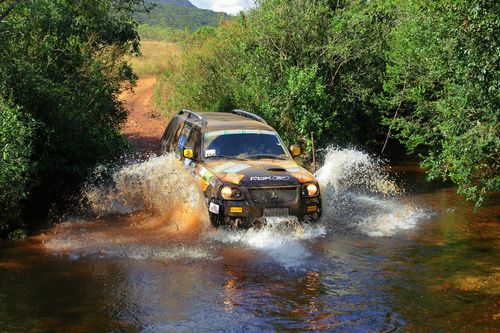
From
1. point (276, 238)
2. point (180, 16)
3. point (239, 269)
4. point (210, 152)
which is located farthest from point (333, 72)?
point (180, 16)

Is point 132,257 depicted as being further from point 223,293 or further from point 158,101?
point 158,101

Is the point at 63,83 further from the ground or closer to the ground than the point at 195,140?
further from the ground

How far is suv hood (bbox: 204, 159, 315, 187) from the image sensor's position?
32.2 feet

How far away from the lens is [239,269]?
8.66 metres

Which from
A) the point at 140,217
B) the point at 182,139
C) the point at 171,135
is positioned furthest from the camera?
the point at 171,135

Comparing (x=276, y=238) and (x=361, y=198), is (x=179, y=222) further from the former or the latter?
(x=361, y=198)

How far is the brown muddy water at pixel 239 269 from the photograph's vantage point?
6859 millimetres

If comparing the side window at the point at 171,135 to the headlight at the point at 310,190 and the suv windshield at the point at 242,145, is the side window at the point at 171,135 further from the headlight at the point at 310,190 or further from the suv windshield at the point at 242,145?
the headlight at the point at 310,190

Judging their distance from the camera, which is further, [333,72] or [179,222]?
[333,72]

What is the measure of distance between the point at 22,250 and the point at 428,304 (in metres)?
6.17

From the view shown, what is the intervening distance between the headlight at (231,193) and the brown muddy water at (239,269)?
59 centimetres

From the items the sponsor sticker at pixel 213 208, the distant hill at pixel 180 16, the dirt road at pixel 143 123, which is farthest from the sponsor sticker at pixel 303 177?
the distant hill at pixel 180 16

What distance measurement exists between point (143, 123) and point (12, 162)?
1927cm

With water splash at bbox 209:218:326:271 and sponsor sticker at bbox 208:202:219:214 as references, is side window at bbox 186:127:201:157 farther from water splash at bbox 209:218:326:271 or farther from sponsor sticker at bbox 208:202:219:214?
water splash at bbox 209:218:326:271
